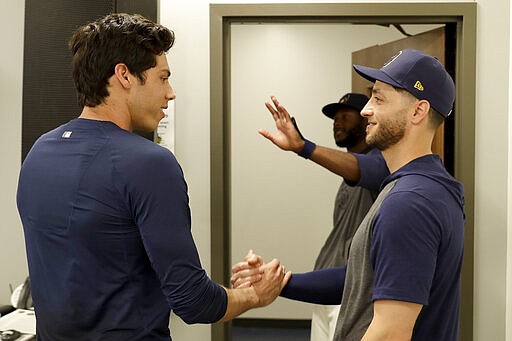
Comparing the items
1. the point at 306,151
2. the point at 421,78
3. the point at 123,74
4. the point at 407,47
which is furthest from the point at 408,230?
the point at 407,47

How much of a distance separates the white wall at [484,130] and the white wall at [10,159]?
811 millimetres

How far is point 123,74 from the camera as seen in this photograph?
161 centimetres

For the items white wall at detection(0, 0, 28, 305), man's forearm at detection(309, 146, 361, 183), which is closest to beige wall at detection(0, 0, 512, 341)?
man's forearm at detection(309, 146, 361, 183)

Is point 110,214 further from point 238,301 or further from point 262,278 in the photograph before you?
point 262,278

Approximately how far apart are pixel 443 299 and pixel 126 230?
0.82 metres

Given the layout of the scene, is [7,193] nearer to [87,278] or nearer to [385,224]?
[87,278]

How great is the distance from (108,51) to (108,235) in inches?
18.0

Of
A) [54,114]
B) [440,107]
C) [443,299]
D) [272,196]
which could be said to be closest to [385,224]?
[443,299]

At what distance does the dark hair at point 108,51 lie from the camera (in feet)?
5.22

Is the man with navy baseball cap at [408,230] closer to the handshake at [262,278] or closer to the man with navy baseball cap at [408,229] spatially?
the man with navy baseball cap at [408,229]

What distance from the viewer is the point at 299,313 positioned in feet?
10.7

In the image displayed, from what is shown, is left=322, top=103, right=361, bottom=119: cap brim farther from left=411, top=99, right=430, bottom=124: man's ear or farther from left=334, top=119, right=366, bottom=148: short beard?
left=411, top=99, right=430, bottom=124: man's ear

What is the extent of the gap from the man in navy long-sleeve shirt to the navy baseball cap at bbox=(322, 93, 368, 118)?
1.57 meters

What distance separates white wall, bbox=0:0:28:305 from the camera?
310 centimetres
